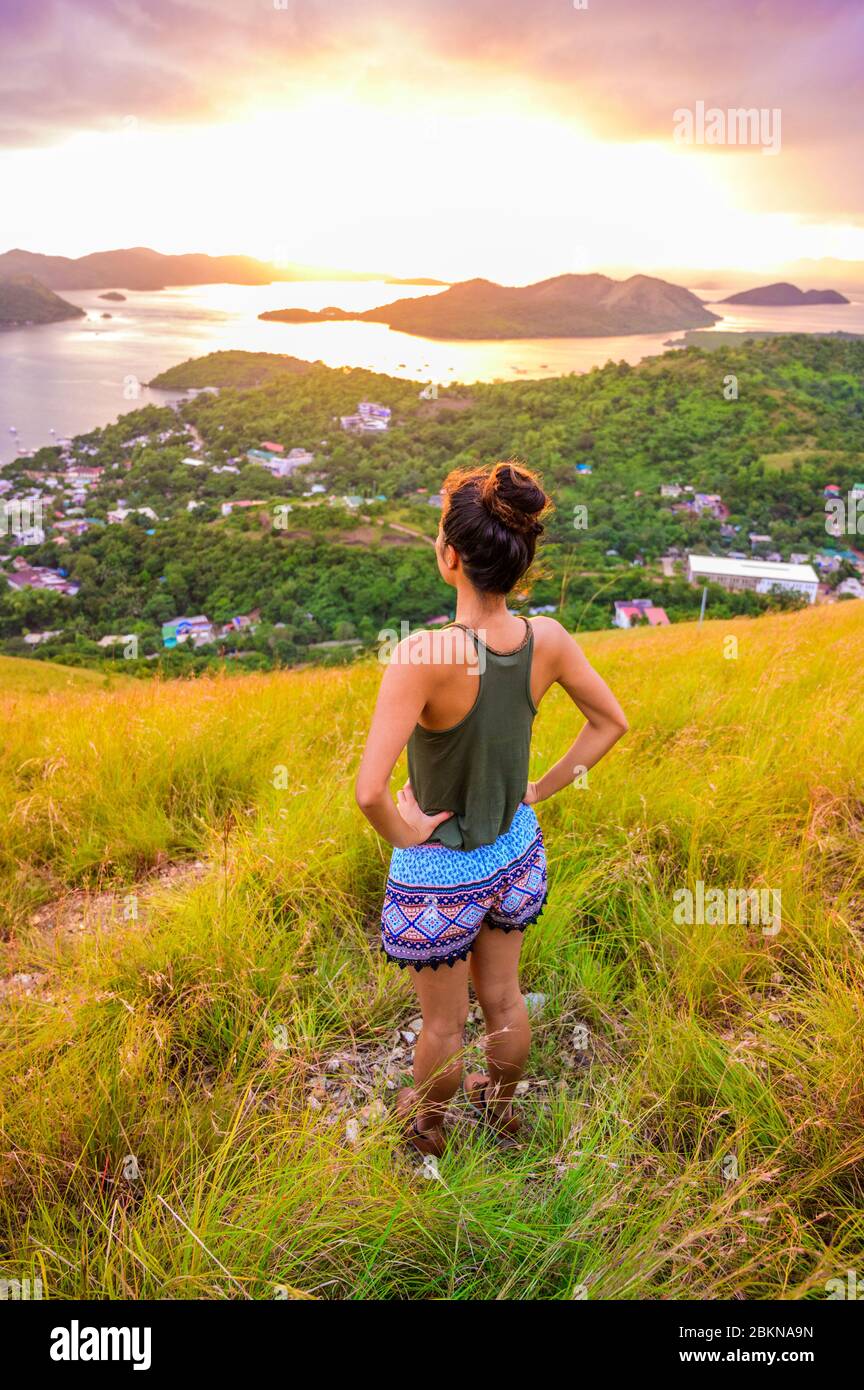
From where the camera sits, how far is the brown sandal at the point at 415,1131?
1840 mm

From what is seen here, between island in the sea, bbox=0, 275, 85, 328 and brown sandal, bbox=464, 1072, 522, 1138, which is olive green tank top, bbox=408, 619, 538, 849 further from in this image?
island in the sea, bbox=0, 275, 85, 328

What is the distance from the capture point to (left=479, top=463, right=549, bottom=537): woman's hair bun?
1494 mm

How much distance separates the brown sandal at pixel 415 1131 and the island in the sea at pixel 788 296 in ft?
406

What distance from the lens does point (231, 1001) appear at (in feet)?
7.23

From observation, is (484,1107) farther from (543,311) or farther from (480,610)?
(543,311)

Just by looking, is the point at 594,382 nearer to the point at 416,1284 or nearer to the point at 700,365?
the point at 700,365

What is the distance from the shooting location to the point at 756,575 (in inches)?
603

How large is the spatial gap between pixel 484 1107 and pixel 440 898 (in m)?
0.77

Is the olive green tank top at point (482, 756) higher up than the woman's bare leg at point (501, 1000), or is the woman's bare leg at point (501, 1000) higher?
the olive green tank top at point (482, 756)

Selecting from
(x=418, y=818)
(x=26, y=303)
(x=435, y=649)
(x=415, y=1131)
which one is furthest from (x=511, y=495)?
(x=26, y=303)

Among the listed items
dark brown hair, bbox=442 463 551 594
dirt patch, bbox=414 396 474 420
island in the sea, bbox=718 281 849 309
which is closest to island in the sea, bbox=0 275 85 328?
dirt patch, bbox=414 396 474 420

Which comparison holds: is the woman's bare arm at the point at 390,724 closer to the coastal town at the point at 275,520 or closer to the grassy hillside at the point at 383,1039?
the grassy hillside at the point at 383,1039

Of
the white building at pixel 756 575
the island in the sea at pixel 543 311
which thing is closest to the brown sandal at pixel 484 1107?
the white building at pixel 756 575

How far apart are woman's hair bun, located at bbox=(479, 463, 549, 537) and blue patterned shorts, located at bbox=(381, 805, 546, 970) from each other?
77 centimetres
